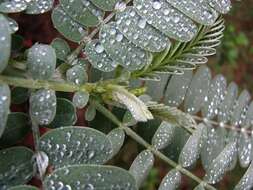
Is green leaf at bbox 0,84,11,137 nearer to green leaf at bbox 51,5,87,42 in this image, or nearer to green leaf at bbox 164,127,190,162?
green leaf at bbox 51,5,87,42

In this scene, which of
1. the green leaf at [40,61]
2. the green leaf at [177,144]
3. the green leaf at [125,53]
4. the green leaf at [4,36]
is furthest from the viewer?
the green leaf at [177,144]

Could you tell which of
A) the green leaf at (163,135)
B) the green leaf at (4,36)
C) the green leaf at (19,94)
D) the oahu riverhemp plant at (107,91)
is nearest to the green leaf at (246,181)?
the oahu riverhemp plant at (107,91)

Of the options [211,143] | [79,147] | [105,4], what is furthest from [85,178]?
[211,143]

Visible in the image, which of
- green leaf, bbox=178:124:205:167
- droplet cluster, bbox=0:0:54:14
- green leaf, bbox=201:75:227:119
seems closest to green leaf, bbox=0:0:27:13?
droplet cluster, bbox=0:0:54:14

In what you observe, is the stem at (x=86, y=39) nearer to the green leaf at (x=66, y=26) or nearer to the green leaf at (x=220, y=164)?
the green leaf at (x=66, y=26)

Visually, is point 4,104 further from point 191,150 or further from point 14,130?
point 191,150

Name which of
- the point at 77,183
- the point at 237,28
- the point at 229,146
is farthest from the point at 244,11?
the point at 77,183

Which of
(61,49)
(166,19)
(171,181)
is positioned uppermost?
(166,19)
